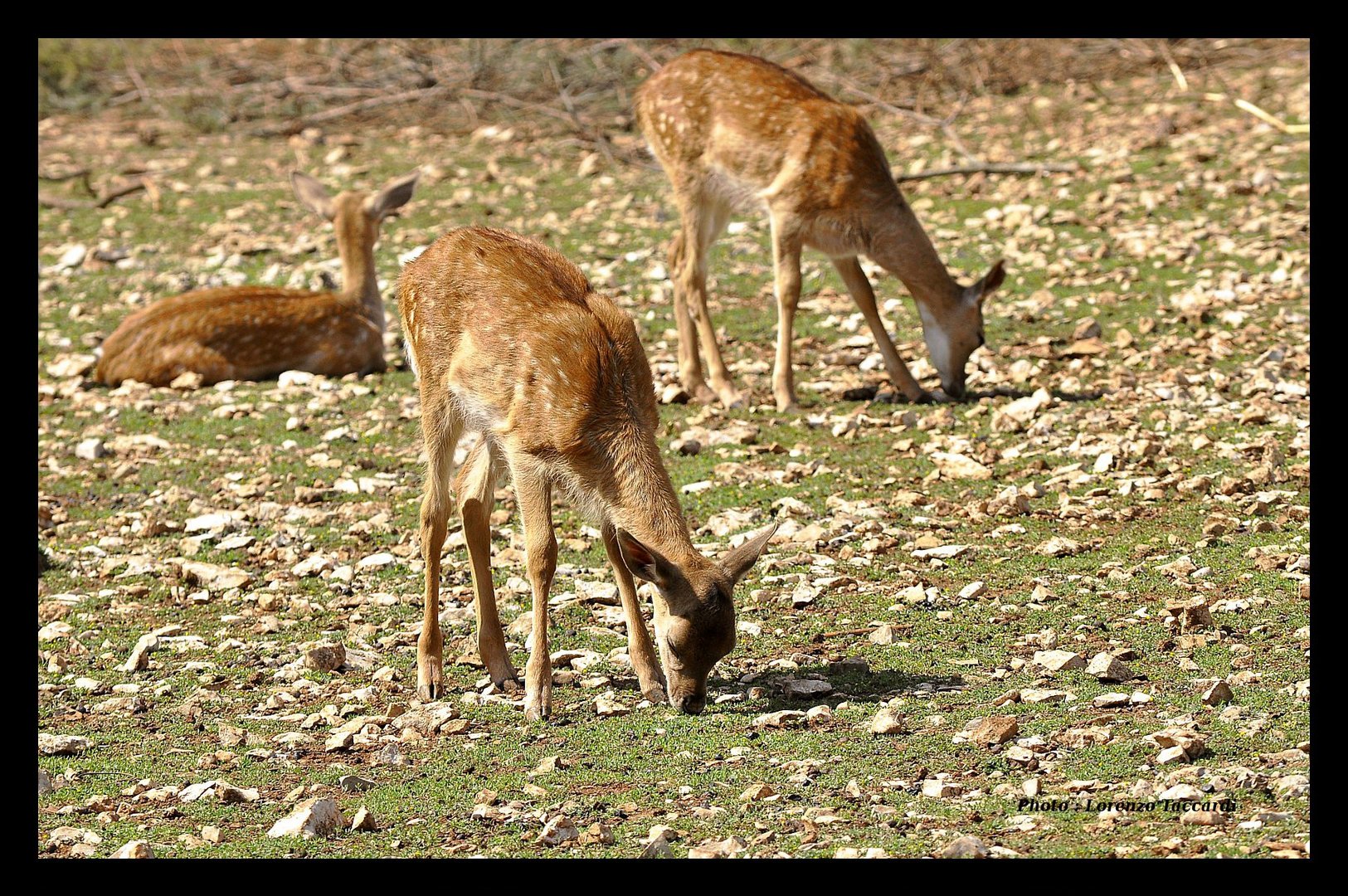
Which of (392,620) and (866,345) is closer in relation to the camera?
(392,620)

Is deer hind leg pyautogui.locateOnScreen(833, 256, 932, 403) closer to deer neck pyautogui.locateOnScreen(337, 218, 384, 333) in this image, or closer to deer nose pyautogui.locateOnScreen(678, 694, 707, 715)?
deer neck pyautogui.locateOnScreen(337, 218, 384, 333)

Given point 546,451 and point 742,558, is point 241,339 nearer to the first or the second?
point 546,451

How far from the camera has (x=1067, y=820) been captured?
5609mm

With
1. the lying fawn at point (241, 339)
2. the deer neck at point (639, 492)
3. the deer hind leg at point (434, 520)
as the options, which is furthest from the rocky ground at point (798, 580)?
the deer neck at point (639, 492)

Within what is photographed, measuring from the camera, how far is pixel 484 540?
7.90m

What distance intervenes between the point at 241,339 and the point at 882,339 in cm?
571

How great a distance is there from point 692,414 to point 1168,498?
387 cm

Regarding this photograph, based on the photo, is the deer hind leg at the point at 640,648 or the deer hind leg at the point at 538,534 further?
the deer hind leg at the point at 640,648

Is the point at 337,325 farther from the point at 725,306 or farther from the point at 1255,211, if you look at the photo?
the point at 1255,211

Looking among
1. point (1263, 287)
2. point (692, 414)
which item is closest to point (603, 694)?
point (692, 414)

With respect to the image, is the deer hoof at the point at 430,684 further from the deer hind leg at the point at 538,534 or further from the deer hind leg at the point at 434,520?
the deer hind leg at the point at 538,534

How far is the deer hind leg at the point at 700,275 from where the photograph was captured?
1251cm

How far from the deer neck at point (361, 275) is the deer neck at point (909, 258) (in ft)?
16.0

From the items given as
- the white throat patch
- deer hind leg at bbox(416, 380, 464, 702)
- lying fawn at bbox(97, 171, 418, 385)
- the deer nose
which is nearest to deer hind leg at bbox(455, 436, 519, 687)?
deer hind leg at bbox(416, 380, 464, 702)
